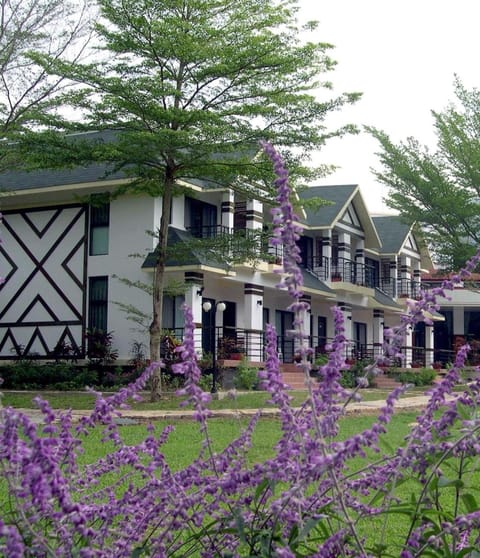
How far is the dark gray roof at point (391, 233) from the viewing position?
3794cm

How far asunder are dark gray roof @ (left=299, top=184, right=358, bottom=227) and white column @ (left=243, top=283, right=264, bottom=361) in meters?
5.78

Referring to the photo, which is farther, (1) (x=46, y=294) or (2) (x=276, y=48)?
(1) (x=46, y=294)

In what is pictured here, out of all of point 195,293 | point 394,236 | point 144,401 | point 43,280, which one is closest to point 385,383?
point 195,293

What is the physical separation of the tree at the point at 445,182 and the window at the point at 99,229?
32.8ft

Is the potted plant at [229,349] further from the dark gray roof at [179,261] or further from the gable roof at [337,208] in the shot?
the gable roof at [337,208]

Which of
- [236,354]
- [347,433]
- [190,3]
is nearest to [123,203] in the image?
[236,354]

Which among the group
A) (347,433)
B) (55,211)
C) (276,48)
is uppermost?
(276,48)

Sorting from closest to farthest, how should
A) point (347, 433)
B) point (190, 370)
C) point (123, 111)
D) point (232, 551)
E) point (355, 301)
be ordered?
point (190, 370) → point (232, 551) → point (347, 433) → point (123, 111) → point (355, 301)

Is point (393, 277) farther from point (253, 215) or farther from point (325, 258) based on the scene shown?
point (253, 215)

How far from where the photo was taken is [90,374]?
76.8 ft

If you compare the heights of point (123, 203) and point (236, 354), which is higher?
point (123, 203)

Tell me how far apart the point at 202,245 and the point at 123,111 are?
3.54 meters

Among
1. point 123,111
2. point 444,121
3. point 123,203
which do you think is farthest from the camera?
point 444,121

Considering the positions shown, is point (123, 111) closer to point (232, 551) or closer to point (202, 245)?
point (202, 245)
